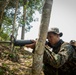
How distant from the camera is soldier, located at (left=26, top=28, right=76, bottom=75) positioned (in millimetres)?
3270

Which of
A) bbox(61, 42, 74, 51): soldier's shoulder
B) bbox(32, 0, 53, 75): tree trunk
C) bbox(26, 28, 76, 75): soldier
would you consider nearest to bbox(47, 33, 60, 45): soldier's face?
bbox(26, 28, 76, 75): soldier

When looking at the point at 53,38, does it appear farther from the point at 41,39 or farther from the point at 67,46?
the point at 41,39

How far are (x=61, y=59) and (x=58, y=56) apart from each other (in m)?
0.07

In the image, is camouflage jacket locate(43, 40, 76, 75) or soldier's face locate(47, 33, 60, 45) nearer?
camouflage jacket locate(43, 40, 76, 75)

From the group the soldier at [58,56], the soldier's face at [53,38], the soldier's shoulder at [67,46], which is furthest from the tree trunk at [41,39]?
the soldier's shoulder at [67,46]

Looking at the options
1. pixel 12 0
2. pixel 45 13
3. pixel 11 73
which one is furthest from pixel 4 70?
pixel 12 0

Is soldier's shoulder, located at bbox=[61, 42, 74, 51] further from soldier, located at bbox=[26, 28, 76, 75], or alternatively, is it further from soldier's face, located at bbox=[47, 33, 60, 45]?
soldier's face, located at bbox=[47, 33, 60, 45]

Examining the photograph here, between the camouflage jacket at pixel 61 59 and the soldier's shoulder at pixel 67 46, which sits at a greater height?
the soldier's shoulder at pixel 67 46

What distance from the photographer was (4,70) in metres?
7.42

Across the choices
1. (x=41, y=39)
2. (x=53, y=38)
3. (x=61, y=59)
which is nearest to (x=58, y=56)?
(x=61, y=59)

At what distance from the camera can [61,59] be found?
3.24 meters

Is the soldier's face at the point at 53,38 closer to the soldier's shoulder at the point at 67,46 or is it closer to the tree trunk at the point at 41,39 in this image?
the soldier's shoulder at the point at 67,46

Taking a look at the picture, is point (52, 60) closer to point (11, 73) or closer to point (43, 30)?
point (43, 30)

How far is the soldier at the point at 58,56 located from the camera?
3270mm
